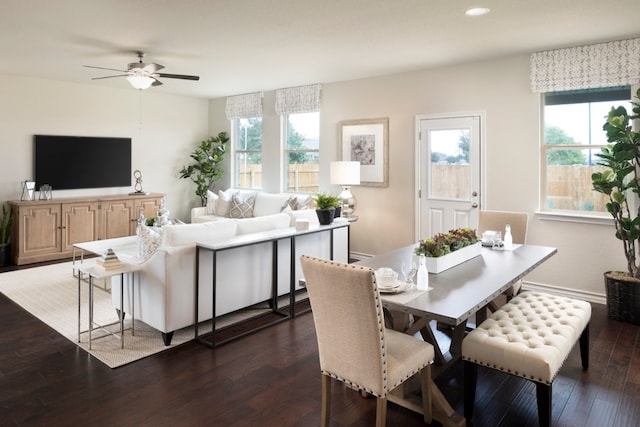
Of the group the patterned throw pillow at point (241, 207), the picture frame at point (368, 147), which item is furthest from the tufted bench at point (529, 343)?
the patterned throw pillow at point (241, 207)

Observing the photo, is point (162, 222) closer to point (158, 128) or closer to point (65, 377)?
point (65, 377)

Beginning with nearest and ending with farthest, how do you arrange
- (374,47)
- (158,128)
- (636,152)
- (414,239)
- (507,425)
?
1. (507,425)
2. (636,152)
3. (374,47)
4. (414,239)
5. (158,128)

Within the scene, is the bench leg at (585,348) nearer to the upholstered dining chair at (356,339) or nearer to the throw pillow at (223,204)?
the upholstered dining chair at (356,339)

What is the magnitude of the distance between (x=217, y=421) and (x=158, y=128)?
251 inches

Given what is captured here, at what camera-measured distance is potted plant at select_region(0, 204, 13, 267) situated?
591 centimetres

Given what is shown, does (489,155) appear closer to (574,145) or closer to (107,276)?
(574,145)

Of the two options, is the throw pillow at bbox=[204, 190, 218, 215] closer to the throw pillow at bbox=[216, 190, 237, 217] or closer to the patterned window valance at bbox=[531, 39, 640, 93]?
the throw pillow at bbox=[216, 190, 237, 217]

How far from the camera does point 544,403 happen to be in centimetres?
220

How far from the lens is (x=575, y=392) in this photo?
272cm

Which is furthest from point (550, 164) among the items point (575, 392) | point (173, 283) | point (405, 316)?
point (173, 283)

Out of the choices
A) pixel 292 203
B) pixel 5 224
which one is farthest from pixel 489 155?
pixel 5 224

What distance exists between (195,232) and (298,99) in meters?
3.81

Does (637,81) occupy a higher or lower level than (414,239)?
higher

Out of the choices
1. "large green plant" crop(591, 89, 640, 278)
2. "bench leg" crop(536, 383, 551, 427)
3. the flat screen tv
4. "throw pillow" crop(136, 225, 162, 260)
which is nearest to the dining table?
"bench leg" crop(536, 383, 551, 427)
